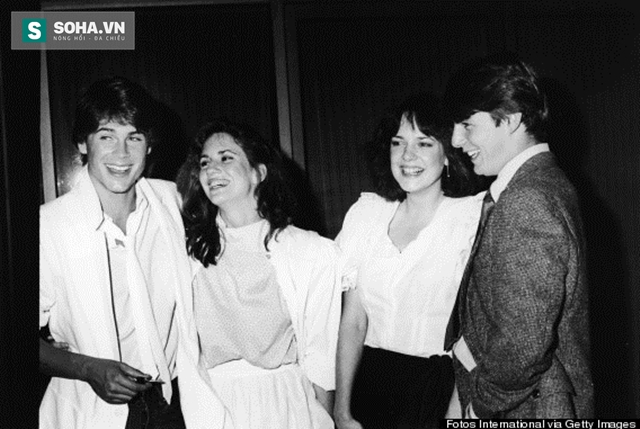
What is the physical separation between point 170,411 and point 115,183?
1.68 ft

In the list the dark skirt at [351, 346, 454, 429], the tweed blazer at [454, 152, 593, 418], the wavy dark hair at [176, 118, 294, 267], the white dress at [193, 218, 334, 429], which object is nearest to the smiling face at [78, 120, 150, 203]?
the wavy dark hair at [176, 118, 294, 267]

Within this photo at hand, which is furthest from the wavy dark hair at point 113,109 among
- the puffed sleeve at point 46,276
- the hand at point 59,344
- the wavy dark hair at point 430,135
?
the wavy dark hair at point 430,135

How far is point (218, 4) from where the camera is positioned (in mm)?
1650

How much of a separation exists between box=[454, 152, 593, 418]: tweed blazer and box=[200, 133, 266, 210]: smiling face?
23.3 inches

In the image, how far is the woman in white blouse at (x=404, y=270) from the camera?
127 centimetres

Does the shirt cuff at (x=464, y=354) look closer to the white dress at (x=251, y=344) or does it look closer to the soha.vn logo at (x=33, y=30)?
the white dress at (x=251, y=344)

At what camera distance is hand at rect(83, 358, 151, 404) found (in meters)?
1.20

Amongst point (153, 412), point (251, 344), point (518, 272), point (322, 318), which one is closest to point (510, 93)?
point (518, 272)

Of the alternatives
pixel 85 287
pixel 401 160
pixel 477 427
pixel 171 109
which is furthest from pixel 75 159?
pixel 477 427

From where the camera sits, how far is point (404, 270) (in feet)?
4.24

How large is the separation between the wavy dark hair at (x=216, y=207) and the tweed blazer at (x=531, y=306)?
0.54 m

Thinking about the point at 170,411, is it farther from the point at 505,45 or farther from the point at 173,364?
the point at 505,45

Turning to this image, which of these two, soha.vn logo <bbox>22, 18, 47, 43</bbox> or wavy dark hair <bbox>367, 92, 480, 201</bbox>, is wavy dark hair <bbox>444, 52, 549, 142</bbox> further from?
soha.vn logo <bbox>22, 18, 47, 43</bbox>

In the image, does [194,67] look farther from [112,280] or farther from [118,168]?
[112,280]
